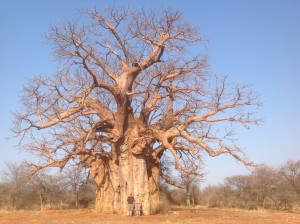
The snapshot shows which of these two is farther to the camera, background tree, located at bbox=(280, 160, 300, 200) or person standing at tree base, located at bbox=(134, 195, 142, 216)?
background tree, located at bbox=(280, 160, 300, 200)

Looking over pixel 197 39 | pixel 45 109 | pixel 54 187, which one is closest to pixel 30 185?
pixel 54 187

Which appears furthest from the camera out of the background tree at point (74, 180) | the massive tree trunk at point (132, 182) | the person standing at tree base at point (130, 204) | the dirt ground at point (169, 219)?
the background tree at point (74, 180)

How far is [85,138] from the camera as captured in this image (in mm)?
12812

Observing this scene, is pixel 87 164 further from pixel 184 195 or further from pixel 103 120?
pixel 184 195

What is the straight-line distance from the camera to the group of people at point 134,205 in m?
13.1

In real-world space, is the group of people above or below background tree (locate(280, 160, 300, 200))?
below

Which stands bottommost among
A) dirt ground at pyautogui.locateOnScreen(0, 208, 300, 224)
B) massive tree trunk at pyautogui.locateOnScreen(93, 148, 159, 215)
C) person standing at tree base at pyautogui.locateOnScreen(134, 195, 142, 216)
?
dirt ground at pyautogui.locateOnScreen(0, 208, 300, 224)

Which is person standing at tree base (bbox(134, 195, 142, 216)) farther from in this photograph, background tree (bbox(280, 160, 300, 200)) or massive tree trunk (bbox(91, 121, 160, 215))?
background tree (bbox(280, 160, 300, 200))

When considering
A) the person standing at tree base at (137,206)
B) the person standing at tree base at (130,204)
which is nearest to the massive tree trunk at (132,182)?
the person standing at tree base at (137,206)

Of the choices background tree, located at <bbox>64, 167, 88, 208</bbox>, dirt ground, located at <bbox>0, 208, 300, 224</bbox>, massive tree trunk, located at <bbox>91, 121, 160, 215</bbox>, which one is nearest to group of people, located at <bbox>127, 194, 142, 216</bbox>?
massive tree trunk, located at <bbox>91, 121, 160, 215</bbox>

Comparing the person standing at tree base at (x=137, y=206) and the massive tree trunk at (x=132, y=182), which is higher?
the massive tree trunk at (x=132, y=182)

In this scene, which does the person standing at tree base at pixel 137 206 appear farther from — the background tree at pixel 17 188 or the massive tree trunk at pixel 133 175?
the background tree at pixel 17 188

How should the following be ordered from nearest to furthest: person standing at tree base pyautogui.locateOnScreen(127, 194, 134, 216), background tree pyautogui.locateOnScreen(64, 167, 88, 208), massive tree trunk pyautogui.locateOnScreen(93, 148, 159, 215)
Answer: person standing at tree base pyautogui.locateOnScreen(127, 194, 134, 216) → massive tree trunk pyautogui.locateOnScreen(93, 148, 159, 215) → background tree pyautogui.locateOnScreen(64, 167, 88, 208)

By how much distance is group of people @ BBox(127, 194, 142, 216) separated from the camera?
13125mm
